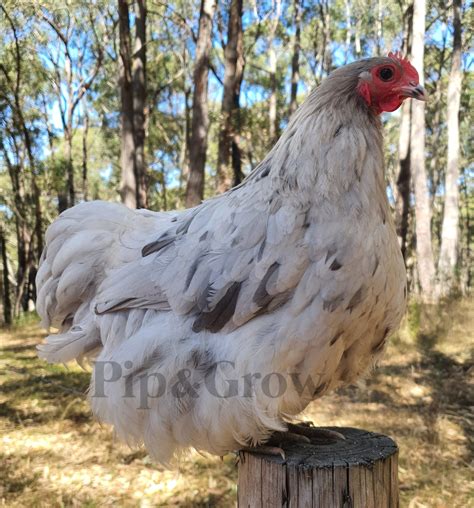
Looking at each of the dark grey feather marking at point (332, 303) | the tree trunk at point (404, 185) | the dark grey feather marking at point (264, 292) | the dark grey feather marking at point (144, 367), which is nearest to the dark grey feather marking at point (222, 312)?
the dark grey feather marking at point (264, 292)

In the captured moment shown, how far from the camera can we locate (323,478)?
1.88 metres

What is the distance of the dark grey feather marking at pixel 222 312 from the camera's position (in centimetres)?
209

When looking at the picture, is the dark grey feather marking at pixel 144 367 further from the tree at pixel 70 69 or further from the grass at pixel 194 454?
the tree at pixel 70 69

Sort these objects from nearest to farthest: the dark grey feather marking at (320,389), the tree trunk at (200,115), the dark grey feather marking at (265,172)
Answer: the dark grey feather marking at (320,389)
the dark grey feather marking at (265,172)
the tree trunk at (200,115)

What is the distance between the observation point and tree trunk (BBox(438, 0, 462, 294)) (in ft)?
39.9

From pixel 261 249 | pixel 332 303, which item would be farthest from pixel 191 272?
pixel 332 303

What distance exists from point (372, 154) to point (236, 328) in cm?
97

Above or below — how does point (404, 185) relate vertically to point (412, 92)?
above

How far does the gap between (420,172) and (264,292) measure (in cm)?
932

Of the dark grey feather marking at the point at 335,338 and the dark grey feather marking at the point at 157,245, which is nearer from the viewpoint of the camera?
the dark grey feather marking at the point at 335,338

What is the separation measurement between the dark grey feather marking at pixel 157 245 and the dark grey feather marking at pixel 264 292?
638 millimetres

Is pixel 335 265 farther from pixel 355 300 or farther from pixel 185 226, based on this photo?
pixel 185 226

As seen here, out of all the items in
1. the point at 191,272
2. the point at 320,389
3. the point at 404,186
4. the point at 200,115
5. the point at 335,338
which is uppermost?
the point at 200,115

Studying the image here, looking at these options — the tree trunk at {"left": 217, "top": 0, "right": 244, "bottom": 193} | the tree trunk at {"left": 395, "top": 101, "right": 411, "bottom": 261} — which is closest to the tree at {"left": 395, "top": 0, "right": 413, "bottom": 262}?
the tree trunk at {"left": 395, "top": 101, "right": 411, "bottom": 261}
